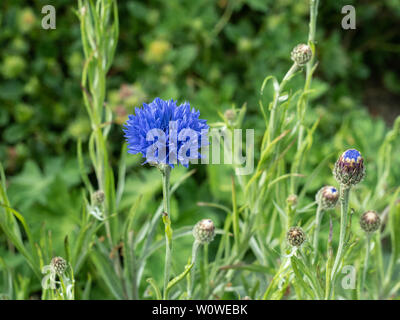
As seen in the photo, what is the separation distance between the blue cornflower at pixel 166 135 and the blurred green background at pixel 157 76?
1.82 ft

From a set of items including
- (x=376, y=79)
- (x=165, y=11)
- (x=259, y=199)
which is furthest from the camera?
(x=376, y=79)

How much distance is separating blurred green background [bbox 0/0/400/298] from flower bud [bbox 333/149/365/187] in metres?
0.56

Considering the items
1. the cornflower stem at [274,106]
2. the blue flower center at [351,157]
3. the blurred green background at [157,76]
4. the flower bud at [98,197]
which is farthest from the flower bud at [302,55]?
the blurred green background at [157,76]

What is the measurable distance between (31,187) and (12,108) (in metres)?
0.31

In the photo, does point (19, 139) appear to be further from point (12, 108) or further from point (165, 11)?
point (165, 11)

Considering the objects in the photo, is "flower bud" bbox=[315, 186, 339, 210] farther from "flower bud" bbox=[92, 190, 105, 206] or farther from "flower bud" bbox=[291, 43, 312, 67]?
"flower bud" bbox=[92, 190, 105, 206]

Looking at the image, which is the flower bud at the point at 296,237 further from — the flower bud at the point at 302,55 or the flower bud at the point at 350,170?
the flower bud at the point at 302,55

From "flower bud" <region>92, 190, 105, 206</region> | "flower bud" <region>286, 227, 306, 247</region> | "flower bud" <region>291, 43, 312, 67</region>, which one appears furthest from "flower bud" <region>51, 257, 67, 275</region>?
"flower bud" <region>291, 43, 312, 67</region>

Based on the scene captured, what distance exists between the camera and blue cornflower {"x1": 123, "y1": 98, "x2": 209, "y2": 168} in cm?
47

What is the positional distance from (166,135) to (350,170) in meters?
0.20

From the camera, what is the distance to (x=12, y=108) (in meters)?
1.27

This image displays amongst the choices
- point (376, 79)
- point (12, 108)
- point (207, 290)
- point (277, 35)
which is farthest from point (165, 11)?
point (207, 290)

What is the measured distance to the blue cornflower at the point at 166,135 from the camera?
468mm

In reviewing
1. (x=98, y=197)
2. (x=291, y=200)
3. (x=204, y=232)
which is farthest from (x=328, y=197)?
(x=98, y=197)
